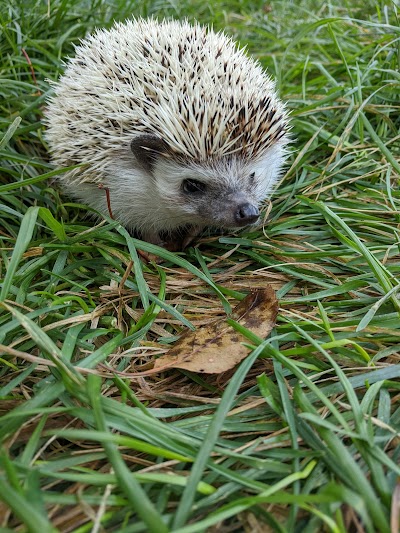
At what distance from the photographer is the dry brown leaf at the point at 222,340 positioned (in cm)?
197

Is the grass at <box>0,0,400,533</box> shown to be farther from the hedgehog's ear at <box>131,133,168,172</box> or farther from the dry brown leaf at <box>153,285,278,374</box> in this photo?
the hedgehog's ear at <box>131,133,168,172</box>

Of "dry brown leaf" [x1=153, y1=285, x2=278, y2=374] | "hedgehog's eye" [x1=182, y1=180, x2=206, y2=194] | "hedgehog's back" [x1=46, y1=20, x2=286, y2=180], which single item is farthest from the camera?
"hedgehog's eye" [x1=182, y1=180, x2=206, y2=194]

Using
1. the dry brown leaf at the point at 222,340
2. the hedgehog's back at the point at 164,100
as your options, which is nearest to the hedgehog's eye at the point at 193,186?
the hedgehog's back at the point at 164,100

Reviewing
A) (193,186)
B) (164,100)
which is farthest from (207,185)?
(164,100)

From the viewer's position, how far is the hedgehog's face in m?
2.62

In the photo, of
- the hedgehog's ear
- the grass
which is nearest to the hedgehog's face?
the hedgehog's ear

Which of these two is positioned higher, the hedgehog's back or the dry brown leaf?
the hedgehog's back

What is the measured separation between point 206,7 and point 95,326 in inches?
148

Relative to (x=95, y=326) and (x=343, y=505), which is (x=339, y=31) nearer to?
(x=95, y=326)

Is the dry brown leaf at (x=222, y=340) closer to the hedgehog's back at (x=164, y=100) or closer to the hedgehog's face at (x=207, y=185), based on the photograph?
the hedgehog's face at (x=207, y=185)

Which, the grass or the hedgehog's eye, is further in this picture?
the hedgehog's eye

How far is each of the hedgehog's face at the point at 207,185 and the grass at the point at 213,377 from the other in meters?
0.18

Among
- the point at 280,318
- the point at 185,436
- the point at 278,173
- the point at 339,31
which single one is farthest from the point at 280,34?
the point at 185,436

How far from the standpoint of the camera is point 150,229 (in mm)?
3131
